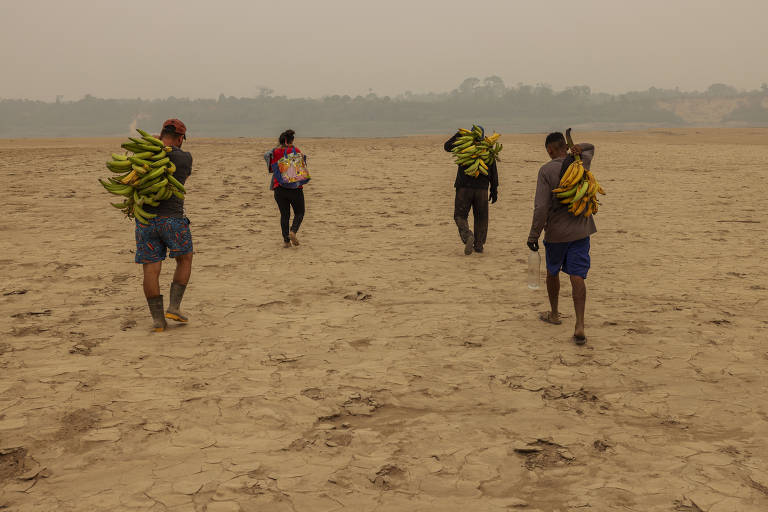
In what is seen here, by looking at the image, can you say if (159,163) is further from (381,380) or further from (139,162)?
(381,380)

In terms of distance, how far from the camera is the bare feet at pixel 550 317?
19.4 feet

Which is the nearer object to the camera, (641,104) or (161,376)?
(161,376)

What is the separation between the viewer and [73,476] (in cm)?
339

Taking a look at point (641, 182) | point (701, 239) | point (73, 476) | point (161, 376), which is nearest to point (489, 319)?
point (161, 376)

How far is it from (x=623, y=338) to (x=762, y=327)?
4.50 feet

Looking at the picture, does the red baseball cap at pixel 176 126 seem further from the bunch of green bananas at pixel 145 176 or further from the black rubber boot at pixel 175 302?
the black rubber boot at pixel 175 302

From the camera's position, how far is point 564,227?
17.5 ft

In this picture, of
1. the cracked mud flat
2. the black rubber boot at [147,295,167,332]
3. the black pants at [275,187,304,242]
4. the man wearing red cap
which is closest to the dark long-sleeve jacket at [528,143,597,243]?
the cracked mud flat

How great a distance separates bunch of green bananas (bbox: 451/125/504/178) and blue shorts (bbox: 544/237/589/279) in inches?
120

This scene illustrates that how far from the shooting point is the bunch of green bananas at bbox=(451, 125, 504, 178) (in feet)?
Result: 27.4

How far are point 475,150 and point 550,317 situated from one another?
3.12 metres

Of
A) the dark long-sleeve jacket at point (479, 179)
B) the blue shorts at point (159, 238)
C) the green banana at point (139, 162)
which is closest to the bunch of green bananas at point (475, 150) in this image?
the dark long-sleeve jacket at point (479, 179)

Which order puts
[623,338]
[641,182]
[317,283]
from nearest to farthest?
[623,338]
[317,283]
[641,182]

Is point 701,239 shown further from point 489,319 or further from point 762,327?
point 489,319
